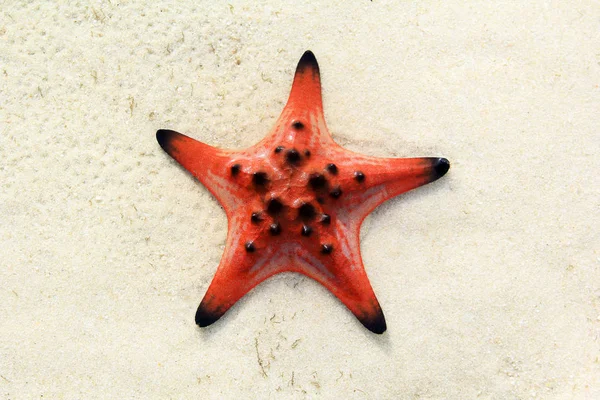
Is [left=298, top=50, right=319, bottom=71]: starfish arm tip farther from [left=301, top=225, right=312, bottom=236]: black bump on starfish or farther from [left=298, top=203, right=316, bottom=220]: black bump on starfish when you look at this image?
[left=301, top=225, right=312, bottom=236]: black bump on starfish

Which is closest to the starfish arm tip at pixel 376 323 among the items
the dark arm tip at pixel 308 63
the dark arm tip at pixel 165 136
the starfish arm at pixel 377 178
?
the starfish arm at pixel 377 178

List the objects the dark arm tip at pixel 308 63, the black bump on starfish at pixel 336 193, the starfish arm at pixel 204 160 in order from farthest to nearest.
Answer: the dark arm tip at pixel 308 63 < the starfish arm at pixel 204 160 < the black bump on starfish at pixel 336 193

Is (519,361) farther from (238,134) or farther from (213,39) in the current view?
(213,39)

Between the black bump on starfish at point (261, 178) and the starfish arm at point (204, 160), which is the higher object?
the black bump on starfish at point (261, 178)

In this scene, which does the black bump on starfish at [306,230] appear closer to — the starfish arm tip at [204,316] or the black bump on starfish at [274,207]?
the black bump on starfish at [274,207]

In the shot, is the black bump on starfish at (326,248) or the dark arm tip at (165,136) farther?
the dark arm tip at (165,136)

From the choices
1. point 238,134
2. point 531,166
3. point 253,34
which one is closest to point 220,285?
point 238,134

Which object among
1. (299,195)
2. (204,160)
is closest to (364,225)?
(299,195)

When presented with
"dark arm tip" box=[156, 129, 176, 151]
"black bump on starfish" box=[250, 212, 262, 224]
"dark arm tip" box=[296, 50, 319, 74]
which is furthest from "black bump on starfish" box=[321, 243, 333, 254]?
"dark arm tip" box=[156, 129, 176, 151]
